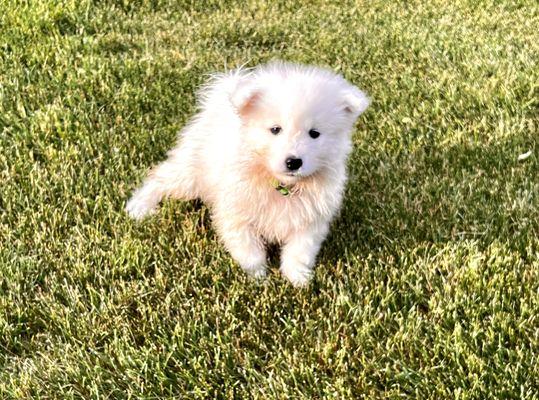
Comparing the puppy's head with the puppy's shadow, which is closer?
the puppy's head

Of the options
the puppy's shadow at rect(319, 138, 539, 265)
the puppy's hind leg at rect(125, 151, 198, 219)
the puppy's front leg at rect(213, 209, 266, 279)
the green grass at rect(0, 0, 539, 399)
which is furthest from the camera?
the puppy's hind leg at rect(125, 151, 198, 219)

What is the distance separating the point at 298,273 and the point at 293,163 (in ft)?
2.31

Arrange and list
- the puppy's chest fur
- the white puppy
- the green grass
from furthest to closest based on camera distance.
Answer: the puppy's chest fur < the white puppy < the green grass

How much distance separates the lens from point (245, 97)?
304cm

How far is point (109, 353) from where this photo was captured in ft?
9.80

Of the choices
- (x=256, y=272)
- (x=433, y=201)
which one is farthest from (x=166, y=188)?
(x=433, y=201)

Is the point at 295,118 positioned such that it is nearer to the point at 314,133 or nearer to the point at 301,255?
the point at 314,133

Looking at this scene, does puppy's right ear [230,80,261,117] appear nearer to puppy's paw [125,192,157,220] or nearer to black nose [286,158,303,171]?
black nose [286,158,303,171]

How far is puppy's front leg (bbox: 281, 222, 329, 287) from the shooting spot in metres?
3.44

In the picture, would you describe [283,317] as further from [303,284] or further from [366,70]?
[366,70]

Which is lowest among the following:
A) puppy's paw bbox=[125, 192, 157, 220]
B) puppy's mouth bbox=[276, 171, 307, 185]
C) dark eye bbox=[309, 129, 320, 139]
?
puppy's paw bbox=[125, 192, 157, 220]

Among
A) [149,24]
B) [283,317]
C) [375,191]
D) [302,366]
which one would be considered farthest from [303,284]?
[149,24]

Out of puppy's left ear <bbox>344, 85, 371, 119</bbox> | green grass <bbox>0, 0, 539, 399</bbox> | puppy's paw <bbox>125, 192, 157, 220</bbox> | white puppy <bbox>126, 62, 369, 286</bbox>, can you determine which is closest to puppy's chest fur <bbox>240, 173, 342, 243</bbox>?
white puppy <bbox>126, 62, 369, 286</bbox>

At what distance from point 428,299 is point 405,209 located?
0.82 meters
